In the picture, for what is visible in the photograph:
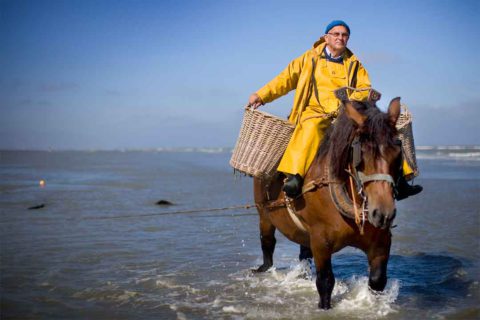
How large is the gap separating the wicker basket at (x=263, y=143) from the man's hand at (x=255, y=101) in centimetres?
8

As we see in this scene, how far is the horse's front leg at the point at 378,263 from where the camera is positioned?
166 inches

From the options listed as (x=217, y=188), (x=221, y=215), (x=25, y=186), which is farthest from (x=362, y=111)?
(x=25, y=186)

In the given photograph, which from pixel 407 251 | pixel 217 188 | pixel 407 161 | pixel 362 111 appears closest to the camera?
pixel 362 111

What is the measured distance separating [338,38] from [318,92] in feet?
1.87

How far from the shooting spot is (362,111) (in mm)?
3723

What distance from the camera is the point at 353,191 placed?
383 cm

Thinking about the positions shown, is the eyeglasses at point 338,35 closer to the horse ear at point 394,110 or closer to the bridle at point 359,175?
the horse ear at point 394,110

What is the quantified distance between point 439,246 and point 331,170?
16.0ft

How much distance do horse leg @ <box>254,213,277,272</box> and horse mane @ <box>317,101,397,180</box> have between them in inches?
88.7

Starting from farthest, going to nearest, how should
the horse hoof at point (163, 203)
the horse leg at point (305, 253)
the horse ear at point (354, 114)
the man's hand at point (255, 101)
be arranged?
1. the horse hoof at point (163, 203)
2. the horse leg at point (305, 253)
3. the man's hand at point (255, 101)
4. the horse ear at point (354, 114)

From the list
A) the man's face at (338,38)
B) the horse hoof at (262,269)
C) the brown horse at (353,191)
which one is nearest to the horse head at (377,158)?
the brown horse at (353,191)

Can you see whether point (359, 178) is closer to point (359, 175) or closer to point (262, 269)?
point (359, 175)

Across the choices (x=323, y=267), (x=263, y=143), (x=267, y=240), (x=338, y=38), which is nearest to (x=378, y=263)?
(x=323, y=267)

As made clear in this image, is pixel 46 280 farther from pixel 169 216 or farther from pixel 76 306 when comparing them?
pixel 169 216
